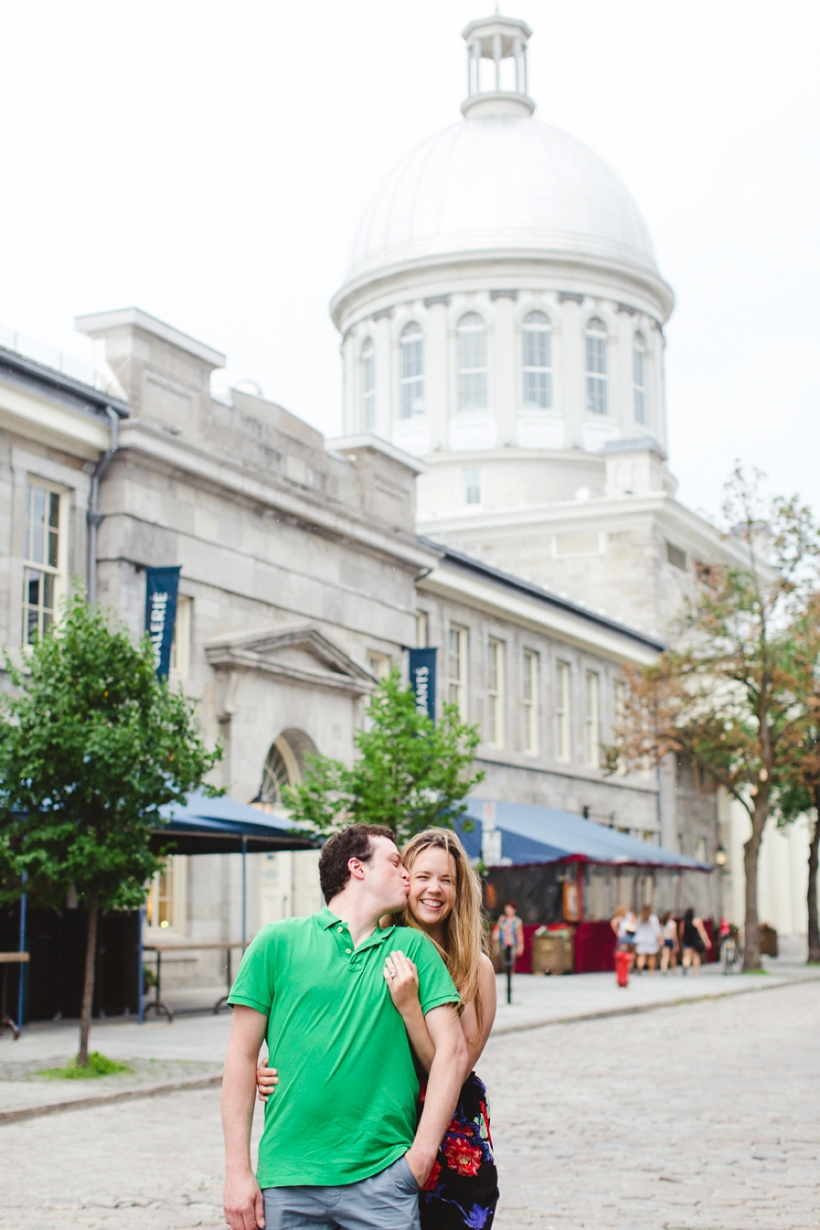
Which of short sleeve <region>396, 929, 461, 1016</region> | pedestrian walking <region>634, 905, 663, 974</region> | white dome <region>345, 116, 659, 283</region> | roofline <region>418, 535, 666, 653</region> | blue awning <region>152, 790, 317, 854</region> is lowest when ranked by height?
pedestrian walking <region>634, 905, 663, 974</region>

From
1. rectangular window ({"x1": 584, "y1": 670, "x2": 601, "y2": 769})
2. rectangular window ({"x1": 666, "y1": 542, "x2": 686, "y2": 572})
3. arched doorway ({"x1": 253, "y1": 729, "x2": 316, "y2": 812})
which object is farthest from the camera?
rectangular window ({"x1": 666, "y1": 542, "x2": 686, "y2": 572})

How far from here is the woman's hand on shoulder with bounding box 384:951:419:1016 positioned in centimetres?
414

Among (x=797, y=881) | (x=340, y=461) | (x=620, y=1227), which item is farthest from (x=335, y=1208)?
(x=797, y=881)

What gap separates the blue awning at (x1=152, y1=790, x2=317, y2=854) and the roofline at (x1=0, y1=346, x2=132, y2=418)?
6001mm

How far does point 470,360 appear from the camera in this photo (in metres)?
63.3

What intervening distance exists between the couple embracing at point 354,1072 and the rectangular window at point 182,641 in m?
20.5

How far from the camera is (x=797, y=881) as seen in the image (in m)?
59.4

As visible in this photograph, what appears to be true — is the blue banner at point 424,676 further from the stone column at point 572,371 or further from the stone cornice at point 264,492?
the stone column at point 572,371

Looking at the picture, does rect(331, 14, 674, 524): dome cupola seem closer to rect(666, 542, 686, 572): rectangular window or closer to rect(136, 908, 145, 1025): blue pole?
rect(666, 542, 686, 572): rectangular window

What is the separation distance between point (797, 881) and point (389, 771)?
41.4m

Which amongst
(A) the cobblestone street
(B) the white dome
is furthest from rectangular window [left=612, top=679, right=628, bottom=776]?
(A) the cobblestone street

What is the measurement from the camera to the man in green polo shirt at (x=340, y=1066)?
4.00 metres

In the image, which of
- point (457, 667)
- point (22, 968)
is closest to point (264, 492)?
point (22, 968)

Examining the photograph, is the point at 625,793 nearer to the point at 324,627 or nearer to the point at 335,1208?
the point at 324,627
